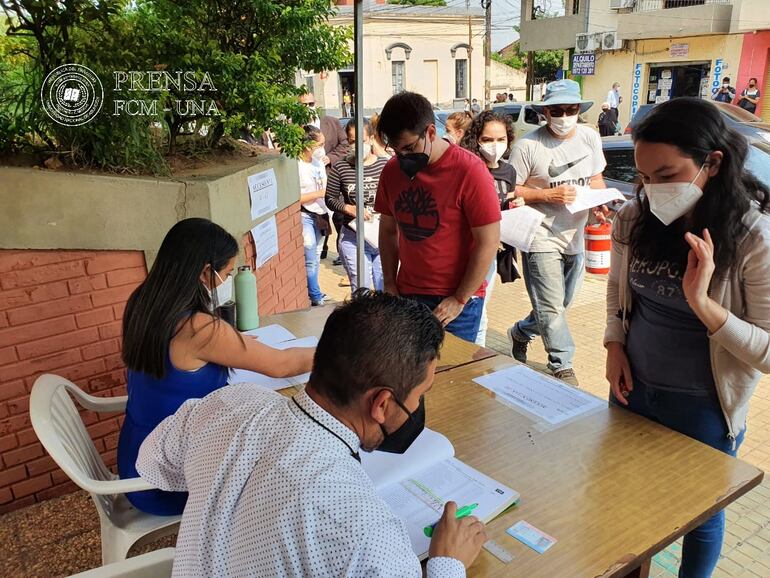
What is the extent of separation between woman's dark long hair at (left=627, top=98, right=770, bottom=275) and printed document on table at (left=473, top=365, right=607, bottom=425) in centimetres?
61

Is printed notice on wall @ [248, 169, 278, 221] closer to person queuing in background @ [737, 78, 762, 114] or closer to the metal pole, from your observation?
the metal pole

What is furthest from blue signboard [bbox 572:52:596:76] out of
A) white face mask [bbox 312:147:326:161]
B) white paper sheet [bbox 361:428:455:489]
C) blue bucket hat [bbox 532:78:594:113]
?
white paper sheet [bbox 361:428:455:489]

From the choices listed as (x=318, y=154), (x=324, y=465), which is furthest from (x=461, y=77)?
(x=324, y=465)

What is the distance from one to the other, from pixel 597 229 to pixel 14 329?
14.2 ft

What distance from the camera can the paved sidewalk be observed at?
2301 mm

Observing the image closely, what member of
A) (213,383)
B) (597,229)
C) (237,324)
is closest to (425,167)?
(237,324)

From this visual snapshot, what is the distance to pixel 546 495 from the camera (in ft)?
4.74

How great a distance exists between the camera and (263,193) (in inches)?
136

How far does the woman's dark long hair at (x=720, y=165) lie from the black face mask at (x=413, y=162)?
1.07 m

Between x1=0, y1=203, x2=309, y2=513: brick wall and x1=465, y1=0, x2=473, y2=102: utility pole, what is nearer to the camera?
x1=0, y1=203, x2=309, y2=513: brick wall

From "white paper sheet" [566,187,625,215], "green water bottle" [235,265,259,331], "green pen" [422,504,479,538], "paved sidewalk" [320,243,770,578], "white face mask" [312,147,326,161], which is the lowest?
"paved sidewalk" [320,243,770,578]

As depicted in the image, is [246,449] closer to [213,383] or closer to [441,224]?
[213,383]

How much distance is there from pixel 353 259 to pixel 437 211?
249cm

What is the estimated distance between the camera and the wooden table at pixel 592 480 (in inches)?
49.2
